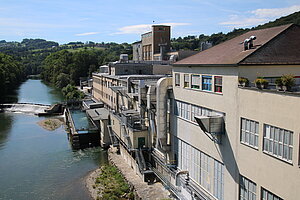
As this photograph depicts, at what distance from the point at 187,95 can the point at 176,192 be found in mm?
5817

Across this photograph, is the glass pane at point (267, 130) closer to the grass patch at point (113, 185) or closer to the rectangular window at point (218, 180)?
the rectangular window at point (218, 180)

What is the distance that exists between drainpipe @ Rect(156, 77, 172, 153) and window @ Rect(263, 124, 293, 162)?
9.23 metres

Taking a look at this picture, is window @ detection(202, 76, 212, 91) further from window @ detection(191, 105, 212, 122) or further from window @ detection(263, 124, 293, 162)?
window @ detection(263, 124, 293, 162)

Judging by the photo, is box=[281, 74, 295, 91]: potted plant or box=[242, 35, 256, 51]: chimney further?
box=[242, 35, 256, 51]: chimney

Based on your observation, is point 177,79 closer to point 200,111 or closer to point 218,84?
point 200,111

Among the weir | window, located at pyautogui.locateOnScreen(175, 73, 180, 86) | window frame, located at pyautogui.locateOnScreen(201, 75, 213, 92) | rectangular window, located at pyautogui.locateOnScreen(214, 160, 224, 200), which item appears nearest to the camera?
rectangular window, located at pyautogui.locateOnScreen(214, 160, 224, 200)

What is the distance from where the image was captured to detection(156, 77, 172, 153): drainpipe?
19.9m

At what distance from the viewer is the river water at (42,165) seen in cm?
2409

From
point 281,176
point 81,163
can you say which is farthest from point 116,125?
point 281,176

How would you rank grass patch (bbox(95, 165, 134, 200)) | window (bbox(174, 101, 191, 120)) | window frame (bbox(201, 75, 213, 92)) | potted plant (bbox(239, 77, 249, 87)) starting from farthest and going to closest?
grass patch (bbox(95, 165, 134, 200)), window (bbox(174, 101, 191, 120)), window frame (bbox(201, 75, 213, 92)), potted plant (bbox(239, 77, 249, 87))

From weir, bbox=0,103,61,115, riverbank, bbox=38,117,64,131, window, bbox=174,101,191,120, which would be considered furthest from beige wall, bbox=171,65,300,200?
weir, bbox=0,103,61,115

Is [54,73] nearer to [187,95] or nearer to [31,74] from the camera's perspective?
[31,74]

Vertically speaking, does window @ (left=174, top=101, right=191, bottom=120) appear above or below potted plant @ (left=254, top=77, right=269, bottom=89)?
below

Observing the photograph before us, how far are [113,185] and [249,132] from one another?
45.9 feet
